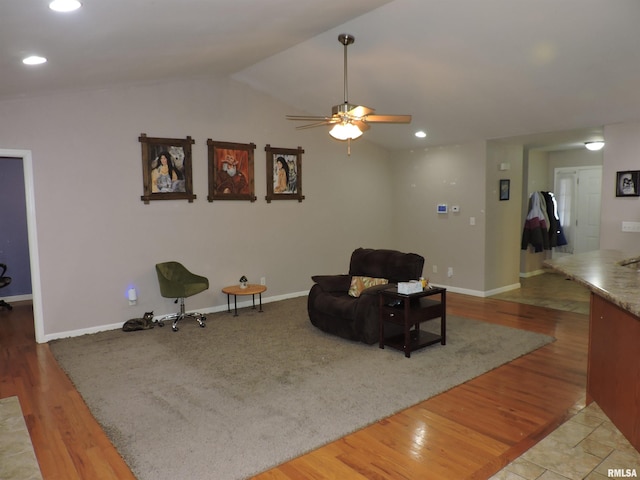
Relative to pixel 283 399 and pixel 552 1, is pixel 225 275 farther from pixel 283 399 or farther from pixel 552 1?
pixel 552 1

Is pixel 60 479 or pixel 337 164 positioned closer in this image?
pixel 60 479

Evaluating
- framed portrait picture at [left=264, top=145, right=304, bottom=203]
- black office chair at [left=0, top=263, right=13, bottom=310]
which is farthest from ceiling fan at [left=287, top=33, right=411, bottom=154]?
black office chair at [left=0, top=263, right=13, bottom=310]

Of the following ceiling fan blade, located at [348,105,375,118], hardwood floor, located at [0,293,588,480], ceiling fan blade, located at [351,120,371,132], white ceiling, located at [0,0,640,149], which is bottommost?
hardwood floor, located at [0,293,588,480]

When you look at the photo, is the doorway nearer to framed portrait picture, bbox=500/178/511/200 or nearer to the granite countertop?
the granite countertop

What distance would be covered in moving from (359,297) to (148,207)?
9.04 ft

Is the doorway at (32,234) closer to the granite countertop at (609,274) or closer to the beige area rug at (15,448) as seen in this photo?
the beige area rug at (15,448)

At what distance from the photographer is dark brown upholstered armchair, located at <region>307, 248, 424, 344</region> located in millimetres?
4527

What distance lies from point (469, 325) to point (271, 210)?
308 centimetres

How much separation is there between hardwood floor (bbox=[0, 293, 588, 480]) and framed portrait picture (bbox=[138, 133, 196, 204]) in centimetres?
216

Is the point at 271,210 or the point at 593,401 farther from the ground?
Answer: the point at 271,210

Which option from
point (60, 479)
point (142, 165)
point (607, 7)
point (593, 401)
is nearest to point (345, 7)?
point (607, 7)

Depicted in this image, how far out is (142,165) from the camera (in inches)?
211

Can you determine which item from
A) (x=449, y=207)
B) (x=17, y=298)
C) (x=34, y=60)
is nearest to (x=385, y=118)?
(x=34, y=60)

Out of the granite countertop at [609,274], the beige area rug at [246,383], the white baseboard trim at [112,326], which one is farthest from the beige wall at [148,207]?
the granite countertop at [609,274]
